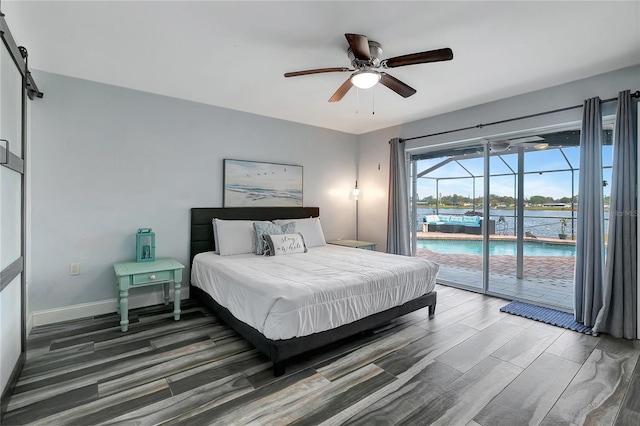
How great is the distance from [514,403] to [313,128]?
14.5 ft

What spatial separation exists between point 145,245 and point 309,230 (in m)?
2.18

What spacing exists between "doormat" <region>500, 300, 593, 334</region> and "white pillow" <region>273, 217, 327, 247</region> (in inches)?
101

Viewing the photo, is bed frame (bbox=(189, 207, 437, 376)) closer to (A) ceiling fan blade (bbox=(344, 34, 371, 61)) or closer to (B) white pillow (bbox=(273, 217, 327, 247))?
(B) white pillow (bbox=(273, 217, 327, 247))

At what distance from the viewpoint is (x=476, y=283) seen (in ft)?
14.9

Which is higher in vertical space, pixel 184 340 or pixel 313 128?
pixel 313 128

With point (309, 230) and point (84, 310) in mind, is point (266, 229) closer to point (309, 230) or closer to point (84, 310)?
point (309, 230)

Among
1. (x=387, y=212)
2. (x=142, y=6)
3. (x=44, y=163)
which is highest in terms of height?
(x=142, y=6)

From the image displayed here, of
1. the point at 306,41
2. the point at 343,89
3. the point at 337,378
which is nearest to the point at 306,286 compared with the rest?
the point at 337,378

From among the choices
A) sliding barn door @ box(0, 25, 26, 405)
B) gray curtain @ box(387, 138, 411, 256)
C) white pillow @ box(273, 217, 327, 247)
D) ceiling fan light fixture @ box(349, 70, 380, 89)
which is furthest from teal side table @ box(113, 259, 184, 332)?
gray curtain @ box(387, 138, 411, 256)

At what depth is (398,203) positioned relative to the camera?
5.03 metres

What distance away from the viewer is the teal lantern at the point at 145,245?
11.4 feet

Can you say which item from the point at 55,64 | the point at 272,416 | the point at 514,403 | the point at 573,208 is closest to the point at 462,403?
the point at 514,403

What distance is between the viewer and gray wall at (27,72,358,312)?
3.10 m

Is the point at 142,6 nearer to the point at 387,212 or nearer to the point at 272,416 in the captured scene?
the point at 272,416
